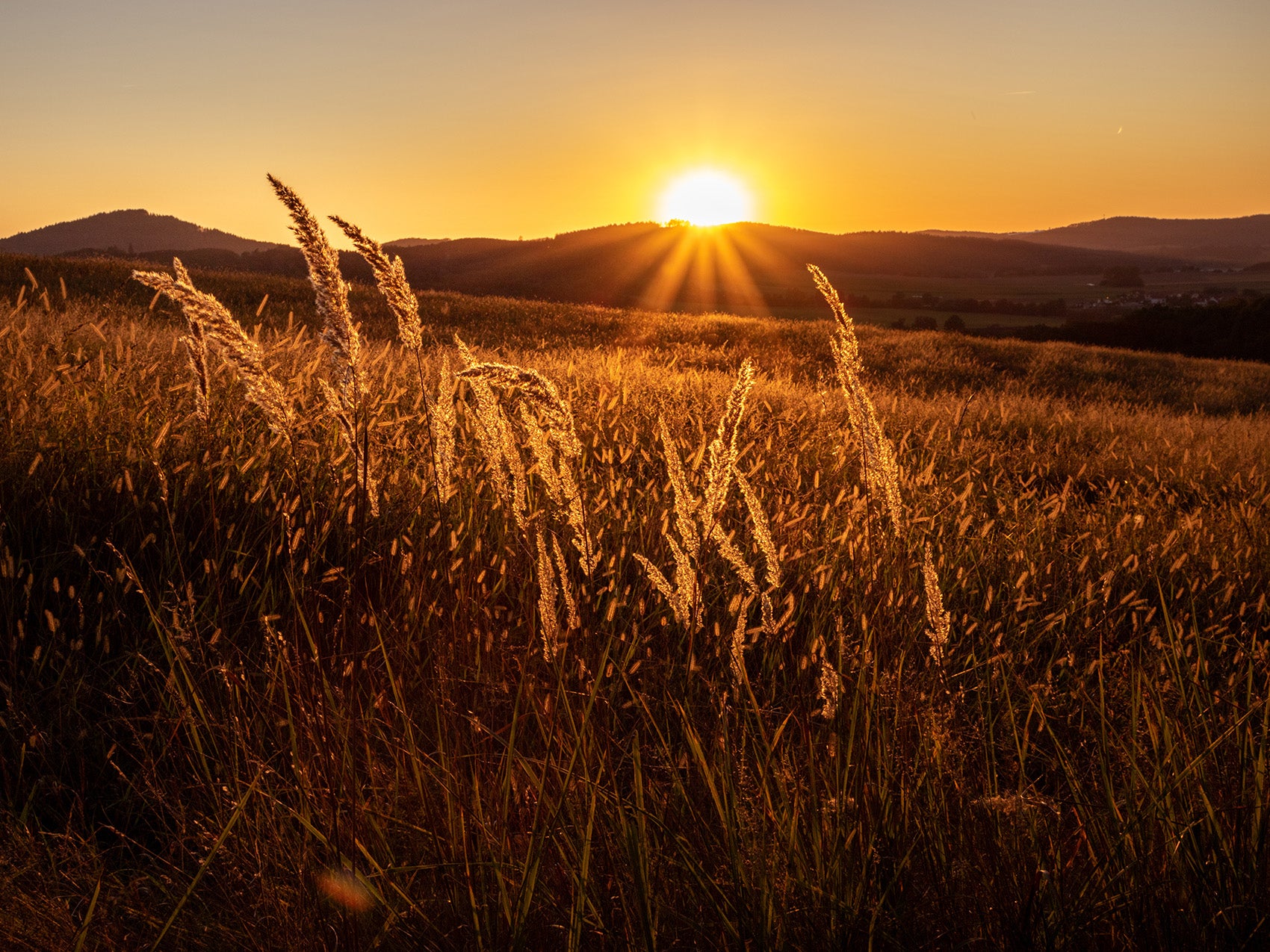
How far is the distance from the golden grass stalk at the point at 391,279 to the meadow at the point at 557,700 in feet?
0.43

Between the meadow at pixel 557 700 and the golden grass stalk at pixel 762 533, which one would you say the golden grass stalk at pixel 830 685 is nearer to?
the meadow at pixel 557 700

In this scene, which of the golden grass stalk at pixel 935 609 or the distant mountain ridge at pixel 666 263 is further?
the distant mountain ridge at pixel 666 263

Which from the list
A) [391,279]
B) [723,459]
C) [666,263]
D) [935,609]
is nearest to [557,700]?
[723,459]

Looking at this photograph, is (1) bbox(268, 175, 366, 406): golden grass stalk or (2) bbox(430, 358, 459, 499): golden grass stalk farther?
(2) bbox(430, 358, 459, 499): golden grass stalk

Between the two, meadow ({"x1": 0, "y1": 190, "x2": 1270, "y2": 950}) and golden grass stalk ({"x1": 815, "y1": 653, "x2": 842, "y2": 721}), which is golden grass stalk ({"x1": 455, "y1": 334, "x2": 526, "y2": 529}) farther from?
golden grass stalk ({"x1": 815, "y1": 653, "x2": 842, "y2": 721})

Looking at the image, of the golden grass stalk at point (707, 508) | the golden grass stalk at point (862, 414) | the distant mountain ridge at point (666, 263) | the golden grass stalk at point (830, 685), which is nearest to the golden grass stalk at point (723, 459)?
the golden grass stalk at point (707, 508)

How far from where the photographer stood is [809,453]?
529cm

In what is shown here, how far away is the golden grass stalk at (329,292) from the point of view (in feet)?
4.86

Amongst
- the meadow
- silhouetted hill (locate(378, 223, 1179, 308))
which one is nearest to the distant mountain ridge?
silhouetted hill (locate(378, 223, 1179, 308))

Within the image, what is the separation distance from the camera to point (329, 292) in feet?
4.95

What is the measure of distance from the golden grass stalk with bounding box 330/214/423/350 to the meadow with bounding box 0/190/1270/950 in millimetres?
132

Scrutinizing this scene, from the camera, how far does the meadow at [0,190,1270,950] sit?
1228 millimetres

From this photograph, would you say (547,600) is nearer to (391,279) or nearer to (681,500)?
(681,500)

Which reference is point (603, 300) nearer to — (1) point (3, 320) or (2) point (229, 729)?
(1) point (3, 320)
